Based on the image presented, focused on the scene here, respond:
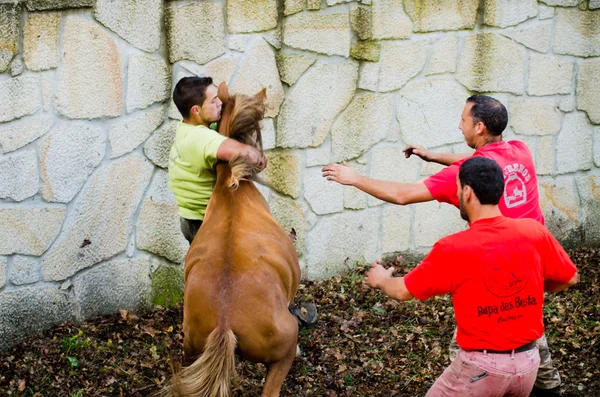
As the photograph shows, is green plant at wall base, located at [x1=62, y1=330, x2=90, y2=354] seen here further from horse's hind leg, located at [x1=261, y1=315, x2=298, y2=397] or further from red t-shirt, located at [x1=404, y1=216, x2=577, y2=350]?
red t-shirt, located at [x1=404, y1=216, x2=577, y2=350]

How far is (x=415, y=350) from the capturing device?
19.2ft

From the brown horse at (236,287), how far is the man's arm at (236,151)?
0.05 meters

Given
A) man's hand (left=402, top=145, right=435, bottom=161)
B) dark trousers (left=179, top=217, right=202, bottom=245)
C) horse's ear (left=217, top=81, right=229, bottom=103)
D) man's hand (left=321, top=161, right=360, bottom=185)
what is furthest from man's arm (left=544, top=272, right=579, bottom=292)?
dark trousers (left=179, top=217, right=202, bottom=245)

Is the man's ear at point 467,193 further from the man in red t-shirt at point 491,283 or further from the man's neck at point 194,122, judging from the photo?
the man's neck at point 194,122

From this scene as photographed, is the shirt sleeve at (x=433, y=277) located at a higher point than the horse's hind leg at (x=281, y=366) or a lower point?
higher

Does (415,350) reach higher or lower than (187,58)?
lower

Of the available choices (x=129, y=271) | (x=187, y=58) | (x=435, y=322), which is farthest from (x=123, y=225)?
(x=435, y=322)

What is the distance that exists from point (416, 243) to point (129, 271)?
8.31 feet

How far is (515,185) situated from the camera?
4469 mm

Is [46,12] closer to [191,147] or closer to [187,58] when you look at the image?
[187,58]

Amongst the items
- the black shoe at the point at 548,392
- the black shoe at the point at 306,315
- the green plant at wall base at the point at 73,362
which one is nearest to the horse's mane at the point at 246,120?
the black shoe at the point at 306,315

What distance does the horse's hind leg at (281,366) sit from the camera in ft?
13.7

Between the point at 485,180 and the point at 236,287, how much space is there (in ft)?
4.31

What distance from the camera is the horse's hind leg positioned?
13.7ft
